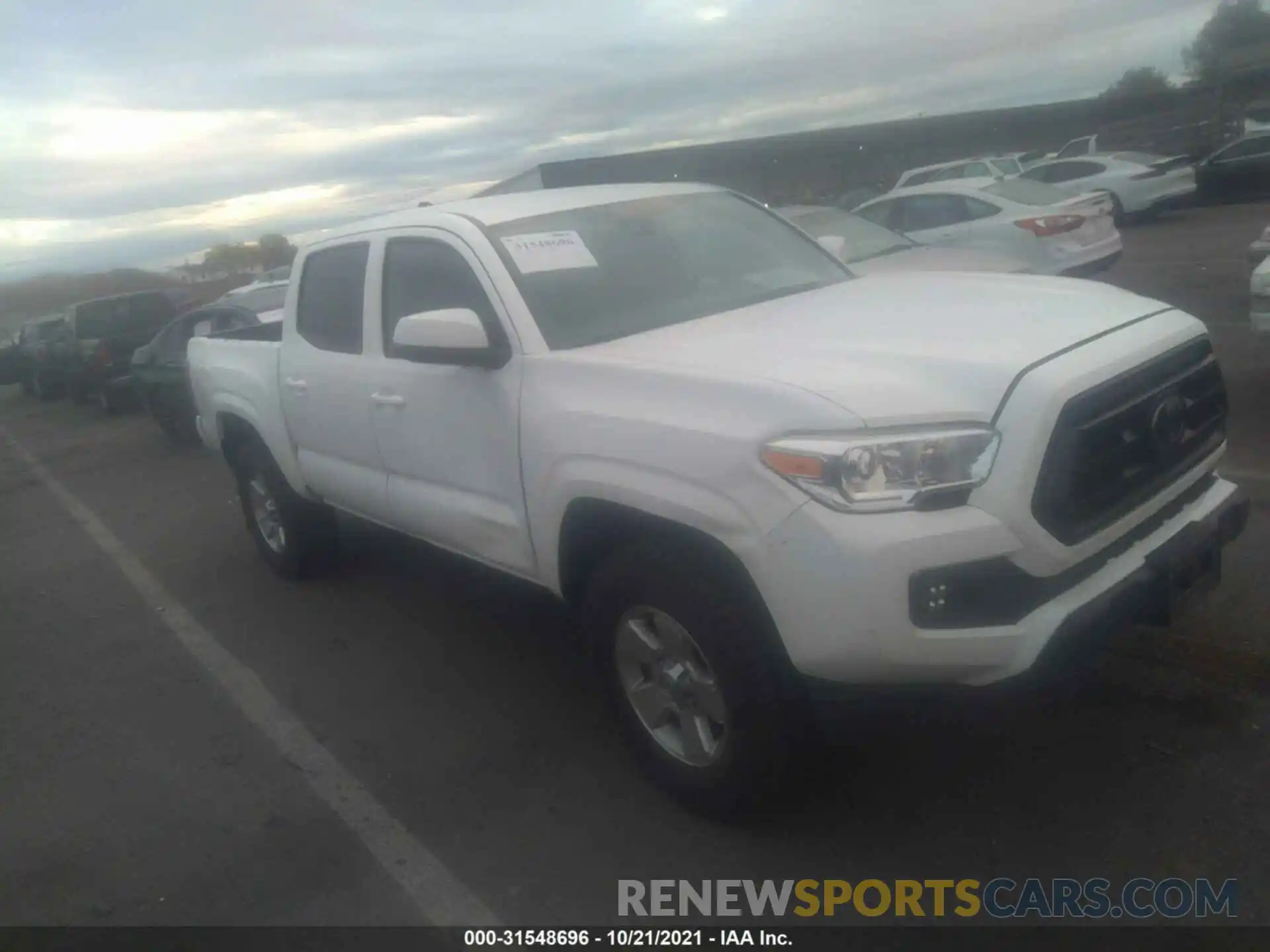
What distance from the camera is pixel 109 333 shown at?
1753 cm

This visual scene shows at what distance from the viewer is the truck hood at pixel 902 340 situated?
2957 mm

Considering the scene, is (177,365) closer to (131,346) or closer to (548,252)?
(131,346)

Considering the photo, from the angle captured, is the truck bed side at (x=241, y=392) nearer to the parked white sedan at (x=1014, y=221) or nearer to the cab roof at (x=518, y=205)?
the cab roof at (x=518, y=205)

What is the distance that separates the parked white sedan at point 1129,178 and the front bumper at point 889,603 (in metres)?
18.8

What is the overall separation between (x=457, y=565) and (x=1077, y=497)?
13.9ft

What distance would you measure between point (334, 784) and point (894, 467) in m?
2.54

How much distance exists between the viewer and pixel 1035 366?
3000 millimetres

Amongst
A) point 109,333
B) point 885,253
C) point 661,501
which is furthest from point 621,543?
point 109,333

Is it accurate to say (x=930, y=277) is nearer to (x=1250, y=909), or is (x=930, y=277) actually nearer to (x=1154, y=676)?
(x=1154, y=676)

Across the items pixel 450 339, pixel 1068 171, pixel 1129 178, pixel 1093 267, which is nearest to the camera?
pixel 450 339

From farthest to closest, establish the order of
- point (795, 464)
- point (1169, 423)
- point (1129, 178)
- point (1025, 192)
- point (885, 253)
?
point (1129, 178) < point (1025, 192) < point (885, 253) < point (1169, 423) < point (795, 464)

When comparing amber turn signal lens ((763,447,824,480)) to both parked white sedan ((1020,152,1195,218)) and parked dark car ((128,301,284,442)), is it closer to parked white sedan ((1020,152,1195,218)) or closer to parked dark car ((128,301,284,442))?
parked dark car ((128,301,284,442))

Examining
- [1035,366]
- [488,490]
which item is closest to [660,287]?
[488,490]

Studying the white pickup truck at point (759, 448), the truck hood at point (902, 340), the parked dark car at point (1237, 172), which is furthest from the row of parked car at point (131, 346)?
the parked dark car at point (1237, 172)
